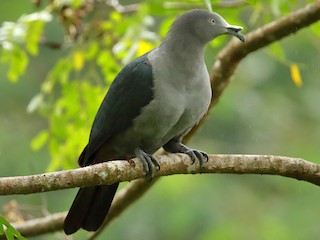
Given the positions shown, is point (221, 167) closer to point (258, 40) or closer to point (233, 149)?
point (258, 40)

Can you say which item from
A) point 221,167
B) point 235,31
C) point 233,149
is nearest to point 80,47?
point 235,31

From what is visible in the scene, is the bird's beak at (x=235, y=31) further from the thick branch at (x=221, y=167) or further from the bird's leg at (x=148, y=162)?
the bird's leg at (x=148, y=162)

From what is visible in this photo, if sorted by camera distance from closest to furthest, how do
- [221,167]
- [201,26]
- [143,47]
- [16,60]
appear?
[221,167] < [201,26] < [16,60] < [143,47]

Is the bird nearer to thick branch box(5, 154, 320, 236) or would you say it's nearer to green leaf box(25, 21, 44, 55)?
thick branch box(5, 154, 320, 236)

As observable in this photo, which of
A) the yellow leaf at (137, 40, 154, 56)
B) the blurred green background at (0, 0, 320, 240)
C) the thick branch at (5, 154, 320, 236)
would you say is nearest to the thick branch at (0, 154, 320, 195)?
the thick branch at (5, 154, 320, 236)

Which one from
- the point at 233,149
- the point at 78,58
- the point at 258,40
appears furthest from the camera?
the point at 233,149

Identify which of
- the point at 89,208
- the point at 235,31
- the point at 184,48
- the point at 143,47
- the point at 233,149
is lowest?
the point at 233,149

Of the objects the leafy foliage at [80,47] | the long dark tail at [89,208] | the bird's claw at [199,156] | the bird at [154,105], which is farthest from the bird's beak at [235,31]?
the long dark tail at [89,208]

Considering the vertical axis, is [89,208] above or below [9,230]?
below

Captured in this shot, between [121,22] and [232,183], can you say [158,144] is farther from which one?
[232,183]

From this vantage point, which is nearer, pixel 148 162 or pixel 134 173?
pixel 134 173

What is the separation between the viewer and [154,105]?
4312 mm

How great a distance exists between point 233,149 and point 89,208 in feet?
14.0

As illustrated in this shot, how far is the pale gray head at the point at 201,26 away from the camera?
4498mm
